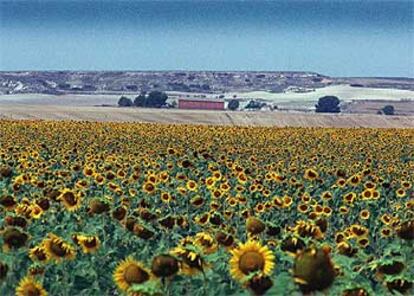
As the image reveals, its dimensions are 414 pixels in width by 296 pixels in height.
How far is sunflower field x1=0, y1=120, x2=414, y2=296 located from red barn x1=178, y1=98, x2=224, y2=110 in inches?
1030

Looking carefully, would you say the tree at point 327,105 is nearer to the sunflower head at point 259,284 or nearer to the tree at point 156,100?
the tree at point 156,100

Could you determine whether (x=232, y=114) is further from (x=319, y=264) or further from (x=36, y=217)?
(x=319, y=264)

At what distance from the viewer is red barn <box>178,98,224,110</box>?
40.1m

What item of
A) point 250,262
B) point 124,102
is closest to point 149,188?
point 250,262

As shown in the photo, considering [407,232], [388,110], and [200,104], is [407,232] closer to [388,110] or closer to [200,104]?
[200,104]

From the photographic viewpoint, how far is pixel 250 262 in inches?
130

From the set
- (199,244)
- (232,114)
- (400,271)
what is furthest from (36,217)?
(232,114)

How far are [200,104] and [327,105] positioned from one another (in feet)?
17.8

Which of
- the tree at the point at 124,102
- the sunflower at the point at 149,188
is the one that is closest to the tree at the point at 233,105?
the tree at the point at 124,102

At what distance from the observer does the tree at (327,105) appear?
135 ft

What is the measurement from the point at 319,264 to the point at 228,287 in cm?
98

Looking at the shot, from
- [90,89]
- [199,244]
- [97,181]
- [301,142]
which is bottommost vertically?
[90,89]

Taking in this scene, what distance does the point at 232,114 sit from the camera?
34.7 m

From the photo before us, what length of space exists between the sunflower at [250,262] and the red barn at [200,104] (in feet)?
119
